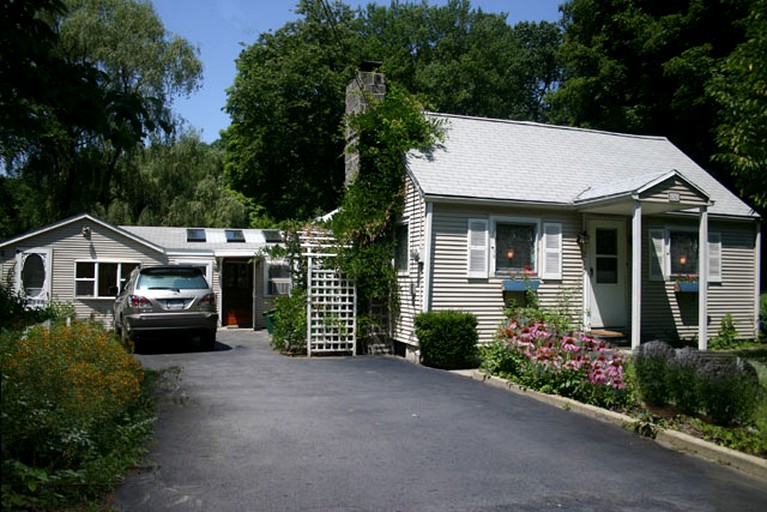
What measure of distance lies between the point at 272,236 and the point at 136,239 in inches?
197

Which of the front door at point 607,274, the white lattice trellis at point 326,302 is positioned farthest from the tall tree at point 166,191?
the front door at point 607,274

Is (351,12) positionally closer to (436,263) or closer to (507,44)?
(507,44)

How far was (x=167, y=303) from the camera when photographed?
13.3 metres

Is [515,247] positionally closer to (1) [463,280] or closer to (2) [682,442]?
(1) [463,280]

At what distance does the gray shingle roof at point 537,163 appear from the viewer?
42.9 feet

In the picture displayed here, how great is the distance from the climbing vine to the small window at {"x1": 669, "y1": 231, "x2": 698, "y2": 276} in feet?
19.6

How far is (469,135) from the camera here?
14.9 meters

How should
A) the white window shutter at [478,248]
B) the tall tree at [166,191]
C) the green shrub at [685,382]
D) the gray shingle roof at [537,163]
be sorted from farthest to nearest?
the tall tree at [166,191], the gray shingle roof at [537,163], the white window shutter at [478,248], the green shrub at [685,382]

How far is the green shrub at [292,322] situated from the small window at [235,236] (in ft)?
28.5

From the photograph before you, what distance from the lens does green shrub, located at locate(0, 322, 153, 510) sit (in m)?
4.24

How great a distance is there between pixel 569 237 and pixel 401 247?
11.8 feet

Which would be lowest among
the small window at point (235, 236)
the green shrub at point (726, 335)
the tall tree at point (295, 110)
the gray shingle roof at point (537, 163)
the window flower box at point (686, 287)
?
the green shrub at point (726, 335)

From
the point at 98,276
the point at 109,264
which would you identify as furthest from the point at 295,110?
the point at 98,276

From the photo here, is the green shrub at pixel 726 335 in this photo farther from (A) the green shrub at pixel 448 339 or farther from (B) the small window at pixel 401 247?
(B) the small window at pixel 401 247
